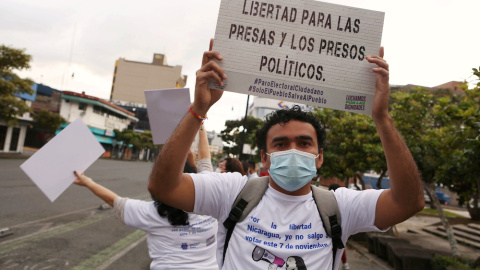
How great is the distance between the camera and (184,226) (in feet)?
8.06

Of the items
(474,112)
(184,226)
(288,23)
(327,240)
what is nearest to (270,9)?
(288,23)

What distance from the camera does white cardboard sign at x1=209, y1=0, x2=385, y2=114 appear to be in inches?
65.1

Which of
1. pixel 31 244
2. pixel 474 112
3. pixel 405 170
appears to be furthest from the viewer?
pixel 31 244

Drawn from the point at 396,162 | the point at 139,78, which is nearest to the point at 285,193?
the point at 396,162

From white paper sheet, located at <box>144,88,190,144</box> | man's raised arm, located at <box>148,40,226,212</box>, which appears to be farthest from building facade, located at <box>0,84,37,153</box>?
man's raised arm, located at <box>148,40,226,212</box>

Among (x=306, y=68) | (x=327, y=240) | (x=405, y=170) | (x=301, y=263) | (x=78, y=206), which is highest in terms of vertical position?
(x=306, y=68)

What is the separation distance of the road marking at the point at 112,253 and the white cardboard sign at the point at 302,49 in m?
4.83

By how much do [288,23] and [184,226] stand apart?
157cm

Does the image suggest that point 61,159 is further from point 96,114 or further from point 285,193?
point 96,114

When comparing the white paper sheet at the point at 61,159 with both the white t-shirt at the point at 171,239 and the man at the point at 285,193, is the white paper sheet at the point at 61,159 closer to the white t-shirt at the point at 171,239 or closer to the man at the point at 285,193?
the white t-shirt at the point at 171,239

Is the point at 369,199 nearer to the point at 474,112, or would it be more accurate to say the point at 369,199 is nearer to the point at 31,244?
the point at 474,112

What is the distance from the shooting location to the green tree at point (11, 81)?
858 inches

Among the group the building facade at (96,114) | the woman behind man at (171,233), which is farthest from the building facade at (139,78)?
the woman behind man at (171,233)

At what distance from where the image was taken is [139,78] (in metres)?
84.4
